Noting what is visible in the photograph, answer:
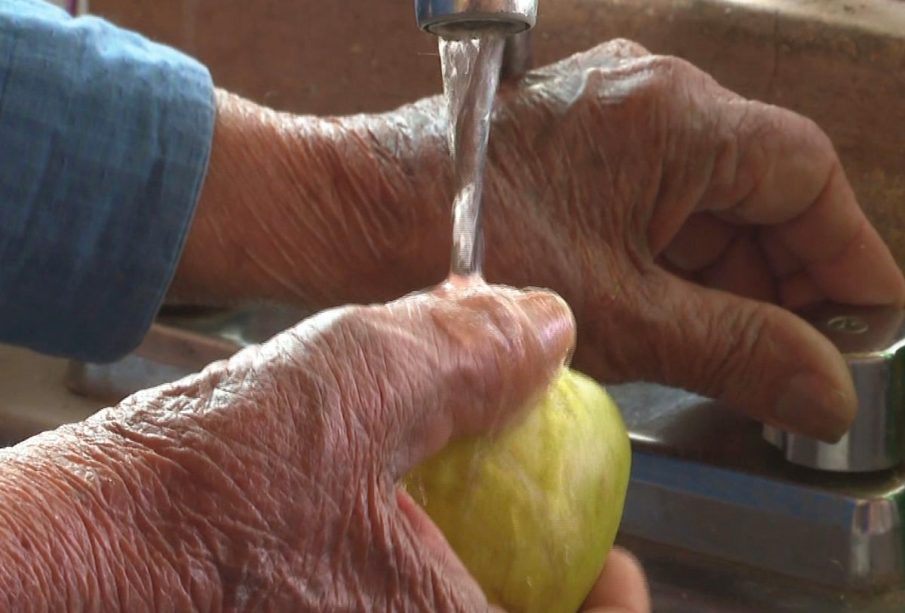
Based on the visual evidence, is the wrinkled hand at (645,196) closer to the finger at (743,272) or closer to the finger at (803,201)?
the finger at (803,201)

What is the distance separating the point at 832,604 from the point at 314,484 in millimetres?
517

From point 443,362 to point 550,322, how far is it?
0.09 metres

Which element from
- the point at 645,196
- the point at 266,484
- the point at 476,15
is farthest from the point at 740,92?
the point at 266,484

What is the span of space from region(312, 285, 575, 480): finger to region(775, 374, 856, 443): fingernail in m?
0.32

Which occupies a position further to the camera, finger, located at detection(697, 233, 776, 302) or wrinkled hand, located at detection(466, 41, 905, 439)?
finger, located at detection(697, 233, 776, 302)

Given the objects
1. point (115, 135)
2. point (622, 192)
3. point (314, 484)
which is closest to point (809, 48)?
point (622, 192)

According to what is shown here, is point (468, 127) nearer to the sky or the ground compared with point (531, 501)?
nearer to the sky

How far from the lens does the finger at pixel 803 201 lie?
2.95 feet

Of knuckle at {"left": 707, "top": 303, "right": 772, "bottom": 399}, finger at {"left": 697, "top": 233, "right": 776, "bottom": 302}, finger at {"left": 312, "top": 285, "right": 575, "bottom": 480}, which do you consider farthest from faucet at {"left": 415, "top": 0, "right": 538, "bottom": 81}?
finger at {"left": 697, "top": 233, "right": 776, "bottom": 302}

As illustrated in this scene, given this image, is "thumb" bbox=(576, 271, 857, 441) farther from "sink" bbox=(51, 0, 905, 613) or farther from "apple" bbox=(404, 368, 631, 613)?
"apple" bbox=(404, 368, 631, 613)

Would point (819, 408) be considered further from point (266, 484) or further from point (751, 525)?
point (266, 484)

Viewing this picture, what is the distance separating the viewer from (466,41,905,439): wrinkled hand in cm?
89

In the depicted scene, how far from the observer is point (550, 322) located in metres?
0.59

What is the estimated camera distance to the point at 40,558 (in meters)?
0.43
